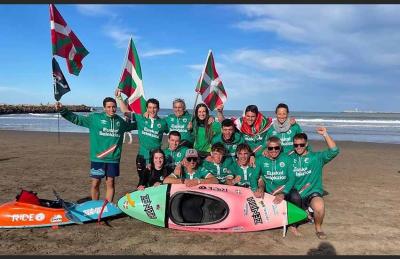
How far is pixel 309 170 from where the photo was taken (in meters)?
6.33

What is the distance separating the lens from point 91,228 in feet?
20.7

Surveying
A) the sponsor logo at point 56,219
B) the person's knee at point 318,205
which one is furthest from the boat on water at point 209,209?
the sponsor logo at point 56,219

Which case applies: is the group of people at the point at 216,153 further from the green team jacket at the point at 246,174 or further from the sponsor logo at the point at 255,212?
the sponsor logo at the point at 255,212

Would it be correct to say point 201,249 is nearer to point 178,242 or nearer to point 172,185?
point 178,242

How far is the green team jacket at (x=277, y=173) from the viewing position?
644 centimetres

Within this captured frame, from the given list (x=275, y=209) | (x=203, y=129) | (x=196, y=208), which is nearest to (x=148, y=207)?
(x=196, y=208)

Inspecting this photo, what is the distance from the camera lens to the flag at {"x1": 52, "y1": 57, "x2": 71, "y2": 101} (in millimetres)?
7022

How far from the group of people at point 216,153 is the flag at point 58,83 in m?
0.29

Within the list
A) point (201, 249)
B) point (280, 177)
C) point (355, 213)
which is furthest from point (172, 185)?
point (355, 213)

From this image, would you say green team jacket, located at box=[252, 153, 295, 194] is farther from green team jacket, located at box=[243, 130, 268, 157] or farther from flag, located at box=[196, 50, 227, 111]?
flag, located at box=[196, 50, 227, 111]

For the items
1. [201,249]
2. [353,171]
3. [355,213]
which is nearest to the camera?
[201,249]

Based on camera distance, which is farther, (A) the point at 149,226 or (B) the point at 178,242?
(A) the point at 149,226

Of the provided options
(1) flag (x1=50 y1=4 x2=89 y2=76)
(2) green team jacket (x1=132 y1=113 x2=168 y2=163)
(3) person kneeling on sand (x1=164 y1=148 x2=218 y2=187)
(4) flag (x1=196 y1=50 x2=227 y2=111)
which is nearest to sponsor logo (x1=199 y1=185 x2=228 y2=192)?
(3) person kneeling on sand (x1=164 y1=148 x2=218 y2=187)

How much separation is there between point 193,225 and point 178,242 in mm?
523
